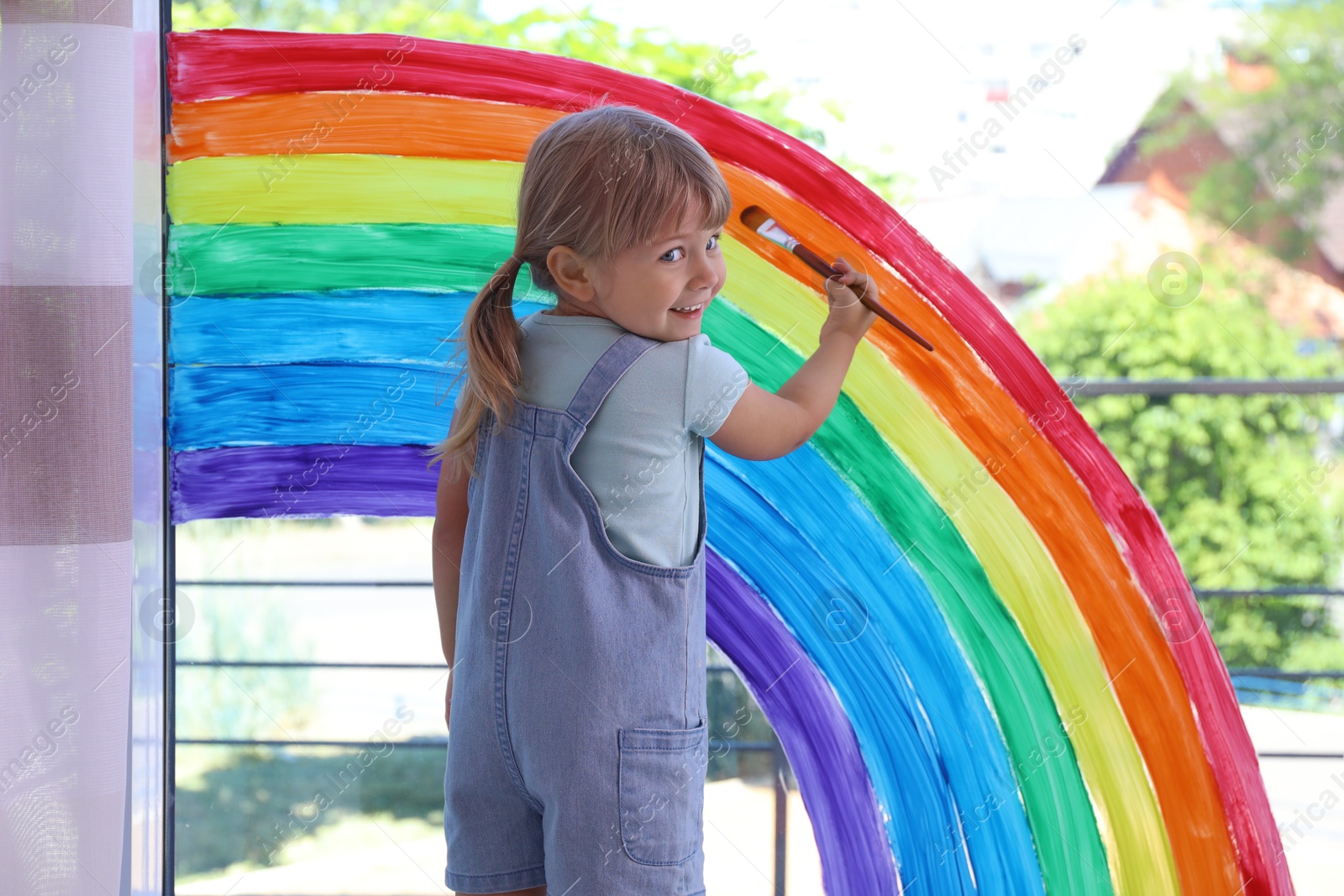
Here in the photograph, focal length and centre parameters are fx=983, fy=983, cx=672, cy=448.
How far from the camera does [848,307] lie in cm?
108

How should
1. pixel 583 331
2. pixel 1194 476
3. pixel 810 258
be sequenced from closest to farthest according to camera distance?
pixel 583 331, pixel 810 258, pixel 1194 476

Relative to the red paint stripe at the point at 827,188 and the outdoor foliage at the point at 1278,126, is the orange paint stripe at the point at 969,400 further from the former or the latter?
the outdoor foliage at the point at 1278,126

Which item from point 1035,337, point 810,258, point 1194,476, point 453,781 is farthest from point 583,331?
point 1194,476

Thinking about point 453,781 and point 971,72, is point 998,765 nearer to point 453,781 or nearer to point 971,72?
point 453,781

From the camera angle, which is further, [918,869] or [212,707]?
[212,707]

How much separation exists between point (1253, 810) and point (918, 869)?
1.41ft

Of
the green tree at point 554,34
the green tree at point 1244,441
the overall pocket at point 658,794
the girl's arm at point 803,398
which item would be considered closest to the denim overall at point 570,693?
the overall pocket at point 658,794

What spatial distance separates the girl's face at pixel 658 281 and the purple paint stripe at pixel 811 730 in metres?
0.43

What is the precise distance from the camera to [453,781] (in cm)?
98

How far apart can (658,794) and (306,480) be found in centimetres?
70

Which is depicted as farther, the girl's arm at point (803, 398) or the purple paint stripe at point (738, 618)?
the purple paint stripe at point (738, 618)

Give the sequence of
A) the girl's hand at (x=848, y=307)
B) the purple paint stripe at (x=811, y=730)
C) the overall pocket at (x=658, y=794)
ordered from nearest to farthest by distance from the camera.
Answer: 1. the overall pocket at (x=658, y=794)
2. the girl's hand at (x=848, y=307)
3. the purple paint stripe at (x=811, y=730)

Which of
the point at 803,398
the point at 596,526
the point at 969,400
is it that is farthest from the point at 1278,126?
the point at 596,526

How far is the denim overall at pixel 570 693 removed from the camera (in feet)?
2.99
